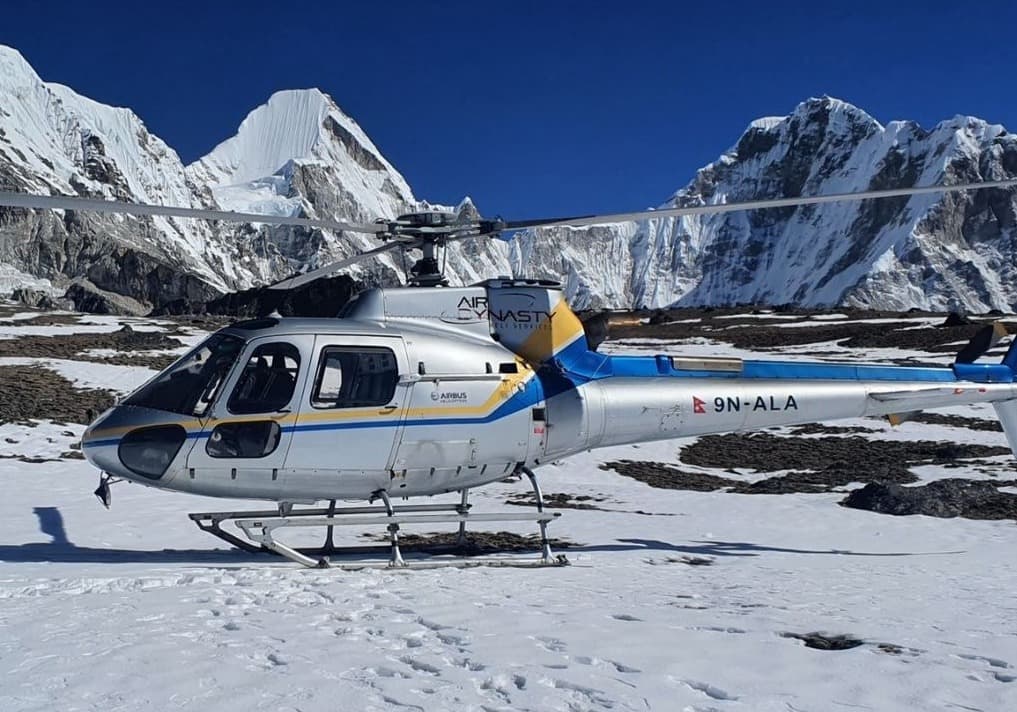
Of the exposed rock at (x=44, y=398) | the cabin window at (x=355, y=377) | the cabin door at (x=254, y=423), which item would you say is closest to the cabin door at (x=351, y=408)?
the cabin window at (x=355, y=377)

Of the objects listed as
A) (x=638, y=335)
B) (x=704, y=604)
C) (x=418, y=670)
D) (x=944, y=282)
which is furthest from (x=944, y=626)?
(x=944, y=282)

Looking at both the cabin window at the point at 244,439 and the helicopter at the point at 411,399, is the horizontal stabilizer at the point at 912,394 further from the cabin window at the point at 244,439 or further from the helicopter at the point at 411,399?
the cabin window at the point at 244,439

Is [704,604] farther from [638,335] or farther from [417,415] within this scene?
[638,335]

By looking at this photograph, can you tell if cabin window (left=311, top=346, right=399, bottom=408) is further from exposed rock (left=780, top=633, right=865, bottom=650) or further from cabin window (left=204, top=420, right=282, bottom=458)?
exposed rock (left=780, top=633, right=865, bottom=650)

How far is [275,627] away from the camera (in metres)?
5.91

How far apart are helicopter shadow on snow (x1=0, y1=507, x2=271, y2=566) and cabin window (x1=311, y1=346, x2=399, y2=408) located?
1749mm

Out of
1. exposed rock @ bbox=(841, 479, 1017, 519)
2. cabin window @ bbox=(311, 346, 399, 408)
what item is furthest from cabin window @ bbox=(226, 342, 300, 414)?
exposed rock @ bbox=(841, 479, 1017, 519)

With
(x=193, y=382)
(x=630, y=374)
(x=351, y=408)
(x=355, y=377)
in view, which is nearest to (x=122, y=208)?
(x=193, y=382)

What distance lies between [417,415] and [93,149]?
637ft

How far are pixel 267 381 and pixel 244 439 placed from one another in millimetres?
564

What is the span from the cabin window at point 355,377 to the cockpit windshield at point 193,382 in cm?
81

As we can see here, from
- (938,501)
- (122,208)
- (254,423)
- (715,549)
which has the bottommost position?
(715,549)

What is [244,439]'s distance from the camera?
8.23m

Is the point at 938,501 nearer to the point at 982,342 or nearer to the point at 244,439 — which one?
the point at 982,342
